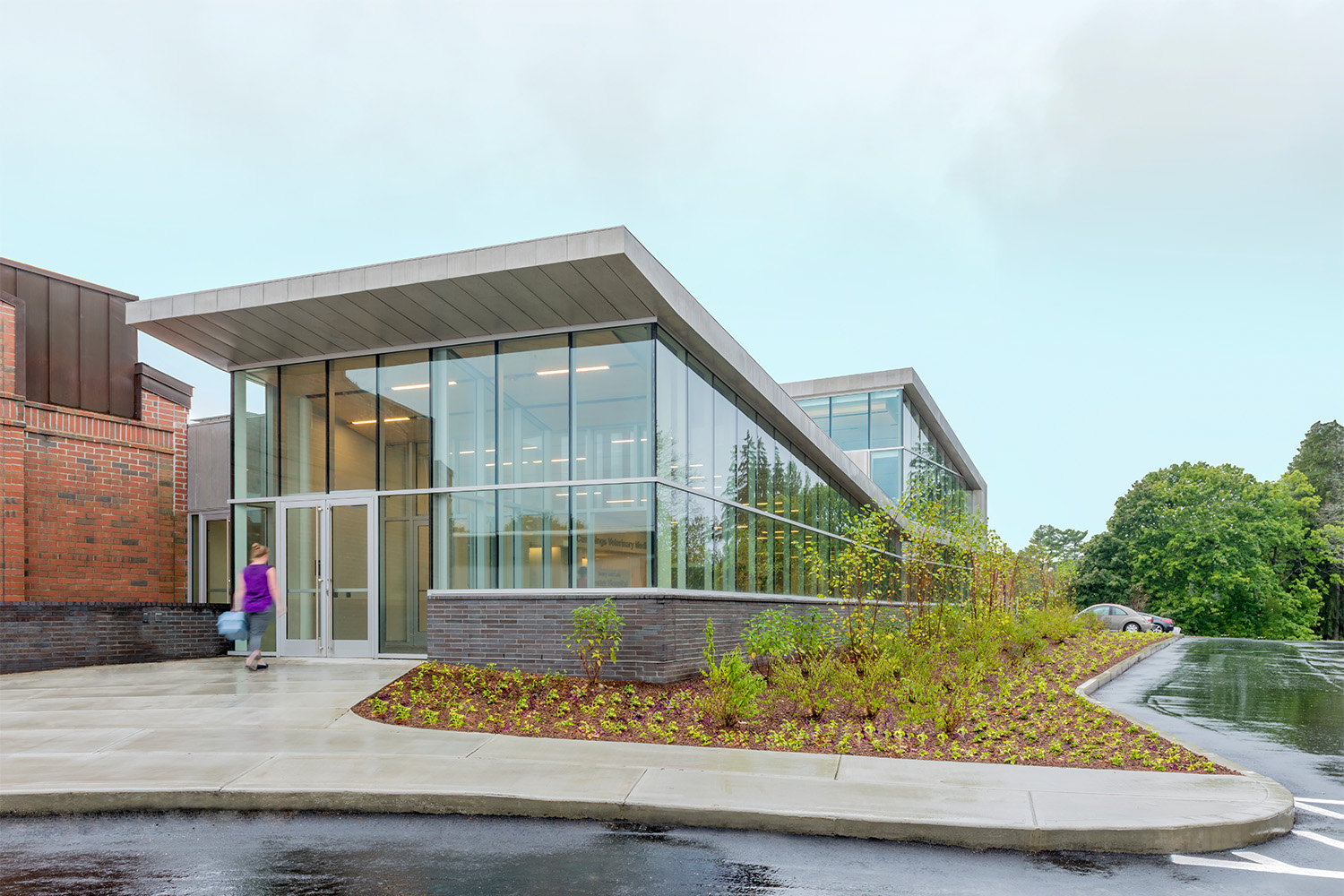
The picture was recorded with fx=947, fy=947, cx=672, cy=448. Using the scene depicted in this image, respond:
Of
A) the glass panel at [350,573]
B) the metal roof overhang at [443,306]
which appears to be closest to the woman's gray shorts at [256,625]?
the glass panel at [350,573]

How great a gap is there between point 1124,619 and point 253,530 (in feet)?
128

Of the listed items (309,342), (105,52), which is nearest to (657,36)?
(105,52)

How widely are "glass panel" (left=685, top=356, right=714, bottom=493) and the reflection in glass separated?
18.9ft

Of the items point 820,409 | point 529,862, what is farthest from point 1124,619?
point 529,862

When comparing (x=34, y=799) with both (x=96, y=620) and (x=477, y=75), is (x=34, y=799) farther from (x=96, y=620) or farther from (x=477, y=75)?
(x=477, y=75)

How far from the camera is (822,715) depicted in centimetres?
1040

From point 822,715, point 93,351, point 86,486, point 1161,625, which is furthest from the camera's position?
point 1161,625

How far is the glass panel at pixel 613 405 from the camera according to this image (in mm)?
13133

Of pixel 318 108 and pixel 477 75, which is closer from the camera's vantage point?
pixel 318 108

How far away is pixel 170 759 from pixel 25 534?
997 cm

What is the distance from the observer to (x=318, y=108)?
4646 inches

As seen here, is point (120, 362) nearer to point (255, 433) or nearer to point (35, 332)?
point (35, 332)

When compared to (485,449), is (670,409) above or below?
above

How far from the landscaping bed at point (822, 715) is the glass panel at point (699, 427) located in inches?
129
